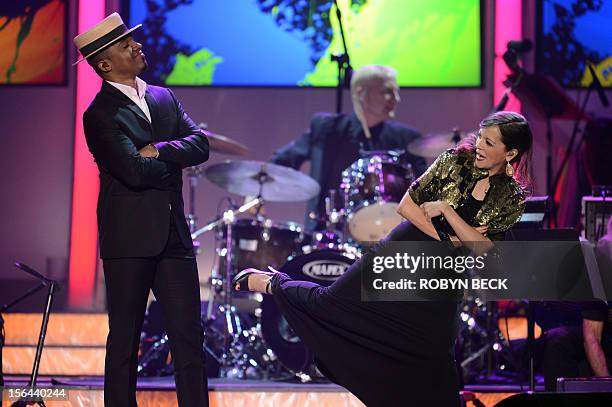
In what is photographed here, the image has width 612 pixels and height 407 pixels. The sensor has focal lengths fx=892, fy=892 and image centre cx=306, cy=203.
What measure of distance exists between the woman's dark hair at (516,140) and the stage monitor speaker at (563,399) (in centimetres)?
117

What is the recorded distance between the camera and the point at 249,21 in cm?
798

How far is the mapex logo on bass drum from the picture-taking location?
591 cm

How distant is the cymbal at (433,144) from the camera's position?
6.65m

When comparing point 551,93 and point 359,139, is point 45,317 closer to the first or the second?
point 359,139

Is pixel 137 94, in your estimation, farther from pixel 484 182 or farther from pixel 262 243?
pixel 262 243

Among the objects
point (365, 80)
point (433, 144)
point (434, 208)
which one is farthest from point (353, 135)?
point (434, 208)

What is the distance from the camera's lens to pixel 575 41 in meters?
7.88

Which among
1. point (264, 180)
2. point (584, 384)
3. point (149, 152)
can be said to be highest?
point (264, 180)

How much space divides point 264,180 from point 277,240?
46 cm

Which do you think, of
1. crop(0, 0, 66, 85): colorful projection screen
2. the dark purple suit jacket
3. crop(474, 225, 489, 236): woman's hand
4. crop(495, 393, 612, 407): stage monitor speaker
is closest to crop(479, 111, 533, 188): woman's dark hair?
crop(474, 225, 489, 236): woman's hand

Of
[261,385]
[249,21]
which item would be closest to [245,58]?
[249,21]

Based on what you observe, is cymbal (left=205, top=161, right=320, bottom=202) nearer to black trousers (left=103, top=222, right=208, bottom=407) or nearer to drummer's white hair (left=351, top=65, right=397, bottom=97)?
drummer's white hair (left=351, top=65, right=397, bottom=97)

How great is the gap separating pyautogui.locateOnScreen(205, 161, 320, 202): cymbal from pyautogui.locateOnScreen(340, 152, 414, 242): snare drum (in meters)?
0.29

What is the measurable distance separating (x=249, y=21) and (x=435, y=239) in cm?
457
